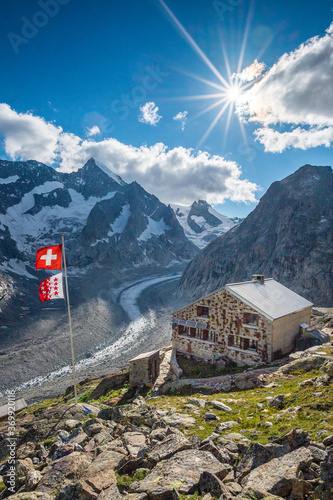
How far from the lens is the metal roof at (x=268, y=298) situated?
83.5 feet

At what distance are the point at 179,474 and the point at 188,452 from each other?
3.55 feet

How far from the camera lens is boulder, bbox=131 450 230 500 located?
19.5 feet

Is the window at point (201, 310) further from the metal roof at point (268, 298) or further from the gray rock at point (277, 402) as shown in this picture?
the gray rock at point (277, 402)

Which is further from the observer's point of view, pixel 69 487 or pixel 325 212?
pixel 325 212

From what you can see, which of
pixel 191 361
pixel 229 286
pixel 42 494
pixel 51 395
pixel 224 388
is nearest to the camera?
pixel 42 494

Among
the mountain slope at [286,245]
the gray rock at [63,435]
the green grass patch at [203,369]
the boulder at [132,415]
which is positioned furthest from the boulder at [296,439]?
the mountain slope at [286,245]

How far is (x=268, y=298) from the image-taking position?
93.0 ft

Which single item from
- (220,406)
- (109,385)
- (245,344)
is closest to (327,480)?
(220,406)

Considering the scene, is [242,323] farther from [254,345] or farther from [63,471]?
[63,471]

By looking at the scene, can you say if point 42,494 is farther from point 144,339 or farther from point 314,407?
point 144,339

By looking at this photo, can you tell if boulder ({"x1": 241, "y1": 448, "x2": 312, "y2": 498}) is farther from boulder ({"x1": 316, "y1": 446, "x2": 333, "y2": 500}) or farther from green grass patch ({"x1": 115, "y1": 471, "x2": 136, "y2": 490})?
green grass patch ({"x1": 115, "y1": 471, "x2": 136, "y2": 490})

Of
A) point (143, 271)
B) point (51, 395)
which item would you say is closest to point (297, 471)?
point (51, 395)

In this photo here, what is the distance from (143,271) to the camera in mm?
199125

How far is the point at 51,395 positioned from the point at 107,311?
60.2 m
